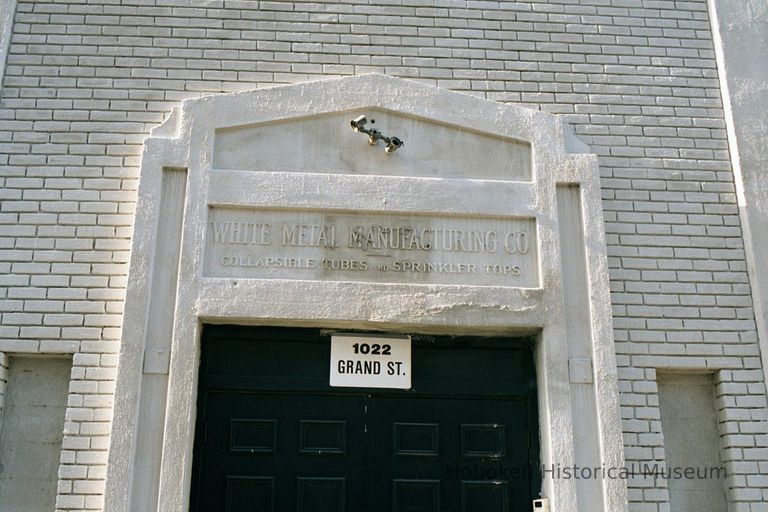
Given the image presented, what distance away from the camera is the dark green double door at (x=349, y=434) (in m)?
6.02

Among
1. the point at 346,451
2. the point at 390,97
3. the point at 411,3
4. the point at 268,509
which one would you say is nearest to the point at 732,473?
the point at 346,451

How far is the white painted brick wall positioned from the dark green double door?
809mm

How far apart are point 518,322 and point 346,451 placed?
5.26 feet

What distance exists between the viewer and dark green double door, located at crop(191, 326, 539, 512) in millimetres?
6023

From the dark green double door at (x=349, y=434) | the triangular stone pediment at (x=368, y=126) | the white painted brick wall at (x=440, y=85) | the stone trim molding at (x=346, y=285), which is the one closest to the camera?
the stone trim molding at (x=346, y=285)

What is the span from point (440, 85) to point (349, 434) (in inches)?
118

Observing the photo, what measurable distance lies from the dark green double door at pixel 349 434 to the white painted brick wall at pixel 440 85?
81 centimetres

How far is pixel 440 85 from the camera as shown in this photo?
7.00 meters
